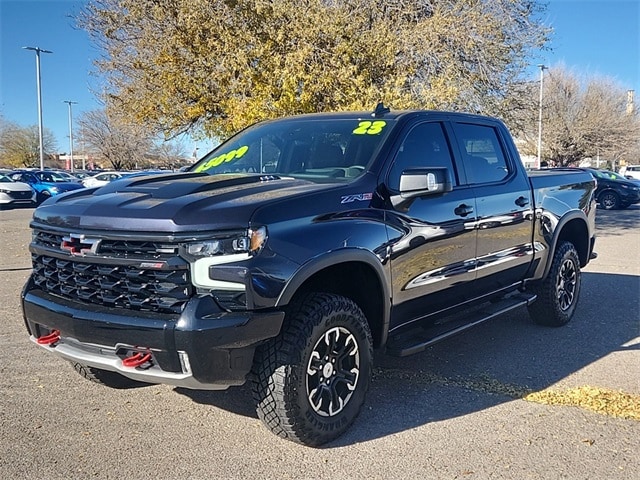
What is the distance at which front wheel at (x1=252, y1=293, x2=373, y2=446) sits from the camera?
10.9 ft

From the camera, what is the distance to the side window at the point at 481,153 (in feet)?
16.2

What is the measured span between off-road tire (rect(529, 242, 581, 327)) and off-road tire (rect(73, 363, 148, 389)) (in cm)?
396

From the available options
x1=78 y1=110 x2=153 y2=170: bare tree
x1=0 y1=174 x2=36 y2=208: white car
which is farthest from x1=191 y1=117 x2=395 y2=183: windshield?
x1=78 y1=110 x2=153 y2=170: bare tree

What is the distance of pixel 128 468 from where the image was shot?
3.24m

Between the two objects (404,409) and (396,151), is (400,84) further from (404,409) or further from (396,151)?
(404,409)

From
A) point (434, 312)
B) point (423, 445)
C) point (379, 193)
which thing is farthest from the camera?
point (434, 312)

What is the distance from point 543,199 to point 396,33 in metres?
8.34

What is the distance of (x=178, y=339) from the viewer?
2975mm

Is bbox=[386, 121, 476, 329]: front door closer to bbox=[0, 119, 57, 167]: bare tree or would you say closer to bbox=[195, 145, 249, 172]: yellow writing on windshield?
bbox=[195, 145, 249, 172]: yellow writing on windshield

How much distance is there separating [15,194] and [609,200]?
80.6 feet

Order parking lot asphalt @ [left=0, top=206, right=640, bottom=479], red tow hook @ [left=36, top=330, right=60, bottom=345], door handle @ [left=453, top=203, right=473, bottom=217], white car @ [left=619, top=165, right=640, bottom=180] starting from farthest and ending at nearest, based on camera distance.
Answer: white car @ [left=619, top=165, right=640, bottom=180], door handle @ [left=453, top=203, right=473, bottom=217], red tow hook @ [left=36, top=330, right=60, bottom=345], parking lot asphalt @ [left=0, top=206, right=640, bottom=479]

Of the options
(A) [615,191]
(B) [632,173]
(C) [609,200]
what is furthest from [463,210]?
(B) [632,173]

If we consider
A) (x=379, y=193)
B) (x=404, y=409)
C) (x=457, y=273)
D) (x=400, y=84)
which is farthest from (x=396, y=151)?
(x=400, y=84)

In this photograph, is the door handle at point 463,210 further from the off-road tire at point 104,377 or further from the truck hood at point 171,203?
the off-road tire at point 104,377
